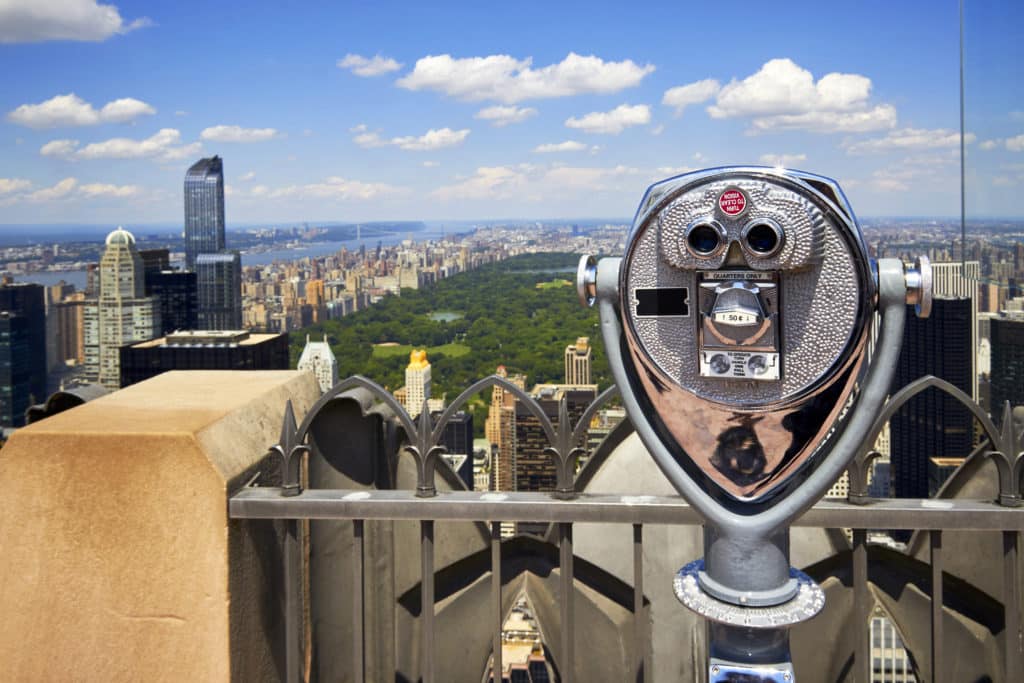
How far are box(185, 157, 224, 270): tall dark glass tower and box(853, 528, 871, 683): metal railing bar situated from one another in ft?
264

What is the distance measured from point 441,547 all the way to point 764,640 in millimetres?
968

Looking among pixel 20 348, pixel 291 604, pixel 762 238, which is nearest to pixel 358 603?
pixel 291 604

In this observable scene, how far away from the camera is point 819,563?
75.1 inches

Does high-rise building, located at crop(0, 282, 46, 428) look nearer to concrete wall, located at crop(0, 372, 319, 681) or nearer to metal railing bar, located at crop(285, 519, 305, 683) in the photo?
concrete wall, located at crop(0, 372, 319, 681)

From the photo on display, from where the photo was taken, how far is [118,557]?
1.61 metres

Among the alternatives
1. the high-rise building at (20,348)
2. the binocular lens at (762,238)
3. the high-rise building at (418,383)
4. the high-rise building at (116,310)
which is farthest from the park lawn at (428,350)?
the binocular lens at (762,238)

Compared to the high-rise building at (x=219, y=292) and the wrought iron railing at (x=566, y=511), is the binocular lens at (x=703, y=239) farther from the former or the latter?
the high-rise building at (x=219, y=292)

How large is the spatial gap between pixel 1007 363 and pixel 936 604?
3747mm

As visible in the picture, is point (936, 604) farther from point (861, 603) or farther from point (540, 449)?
point (540, 449)

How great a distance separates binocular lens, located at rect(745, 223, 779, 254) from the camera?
3.77ft

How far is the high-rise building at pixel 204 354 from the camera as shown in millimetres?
30328

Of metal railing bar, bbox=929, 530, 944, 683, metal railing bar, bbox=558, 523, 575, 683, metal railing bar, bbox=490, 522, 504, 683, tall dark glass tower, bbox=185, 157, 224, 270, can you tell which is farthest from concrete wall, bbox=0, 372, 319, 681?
tall dark glass tower, bbox=185, 157, 224, 270

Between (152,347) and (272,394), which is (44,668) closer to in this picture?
(272,394)

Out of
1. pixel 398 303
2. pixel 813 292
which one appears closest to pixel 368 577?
pixel 813 292
